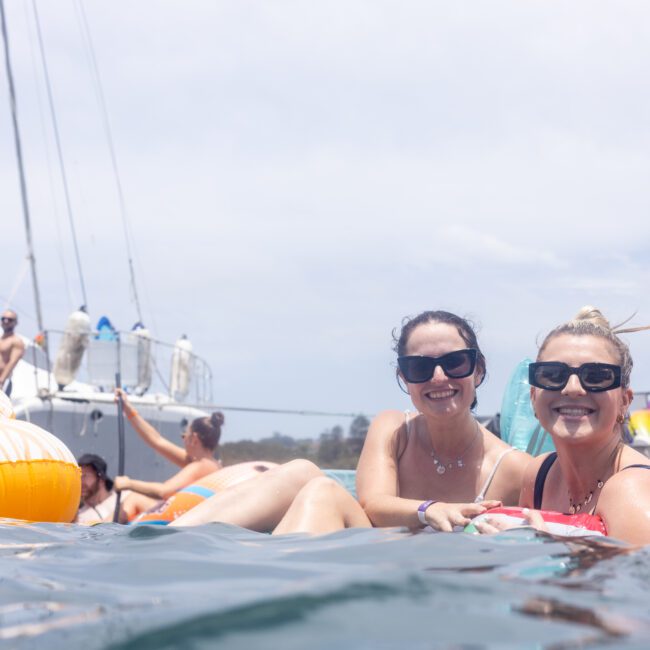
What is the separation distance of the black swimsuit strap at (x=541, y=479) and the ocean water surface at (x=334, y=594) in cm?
67

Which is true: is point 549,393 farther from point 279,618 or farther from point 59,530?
point 59,530

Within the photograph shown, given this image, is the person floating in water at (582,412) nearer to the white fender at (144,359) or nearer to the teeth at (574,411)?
the teeth at (574,411)

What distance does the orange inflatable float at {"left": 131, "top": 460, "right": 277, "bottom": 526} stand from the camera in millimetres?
5910

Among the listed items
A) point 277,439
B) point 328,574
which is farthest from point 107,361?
point 328,574

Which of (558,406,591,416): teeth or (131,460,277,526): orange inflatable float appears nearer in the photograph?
(558,406,591,416): teeth

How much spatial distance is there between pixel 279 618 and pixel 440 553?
2.78ft

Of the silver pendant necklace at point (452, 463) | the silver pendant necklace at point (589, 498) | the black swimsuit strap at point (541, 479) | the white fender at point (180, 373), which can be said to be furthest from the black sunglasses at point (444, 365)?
the white fender at point (180, 373)

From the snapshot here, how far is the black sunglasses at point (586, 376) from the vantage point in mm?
3090

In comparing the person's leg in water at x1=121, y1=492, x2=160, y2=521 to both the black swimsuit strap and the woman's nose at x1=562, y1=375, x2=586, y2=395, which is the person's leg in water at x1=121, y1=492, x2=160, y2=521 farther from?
the woman's nose at x1=562, y1=375, x2=586, y2=395

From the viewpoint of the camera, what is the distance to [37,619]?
6.17 ft

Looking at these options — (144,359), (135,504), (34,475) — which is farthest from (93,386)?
(34,475)

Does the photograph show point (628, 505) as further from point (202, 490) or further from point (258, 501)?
point (202, 490)

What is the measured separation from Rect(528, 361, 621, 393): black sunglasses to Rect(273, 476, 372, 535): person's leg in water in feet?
2.87

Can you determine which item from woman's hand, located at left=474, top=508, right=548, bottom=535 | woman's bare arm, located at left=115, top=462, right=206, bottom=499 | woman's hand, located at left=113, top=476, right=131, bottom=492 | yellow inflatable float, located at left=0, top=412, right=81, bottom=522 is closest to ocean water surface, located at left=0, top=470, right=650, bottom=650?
woman's hand, located at left=474, top=508, right=548, bottom=535
